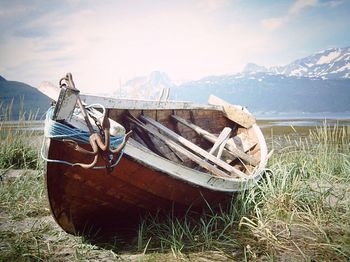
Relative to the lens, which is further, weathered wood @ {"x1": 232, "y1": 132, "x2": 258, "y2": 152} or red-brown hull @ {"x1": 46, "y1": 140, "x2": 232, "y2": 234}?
weathered wood @ {"x1": 232, "y1": 132, "x2": 258, "y2": 152}

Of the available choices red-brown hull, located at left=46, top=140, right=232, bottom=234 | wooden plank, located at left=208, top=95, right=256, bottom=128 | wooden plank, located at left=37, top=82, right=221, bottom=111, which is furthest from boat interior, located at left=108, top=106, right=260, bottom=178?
red-brown hull, located at left=46, top=140, right=232, bottom=234

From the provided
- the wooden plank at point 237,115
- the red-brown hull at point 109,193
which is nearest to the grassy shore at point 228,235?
the red-brown hull at point 109,193

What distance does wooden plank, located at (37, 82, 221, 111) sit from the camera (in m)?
2.51

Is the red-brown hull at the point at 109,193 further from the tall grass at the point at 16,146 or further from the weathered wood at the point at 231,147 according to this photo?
the tall grass at the point at 16,146

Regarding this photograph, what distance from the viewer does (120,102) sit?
10.4 feet

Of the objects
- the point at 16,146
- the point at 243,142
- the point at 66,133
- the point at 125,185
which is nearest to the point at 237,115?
the point at 243,142

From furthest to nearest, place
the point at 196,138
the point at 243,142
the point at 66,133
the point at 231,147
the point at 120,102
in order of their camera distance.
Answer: the point at 243,142 → the point at 196,138 → the point at 231,147 → the point at 120,102 → the point at 66,133

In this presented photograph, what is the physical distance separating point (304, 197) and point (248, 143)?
2.18 meters

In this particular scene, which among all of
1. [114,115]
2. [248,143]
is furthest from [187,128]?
[114,115]

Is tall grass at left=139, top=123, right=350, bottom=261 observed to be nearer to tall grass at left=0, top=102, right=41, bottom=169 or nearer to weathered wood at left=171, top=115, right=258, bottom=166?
weathered wood at left=171, top=115, right=258, bottom=166

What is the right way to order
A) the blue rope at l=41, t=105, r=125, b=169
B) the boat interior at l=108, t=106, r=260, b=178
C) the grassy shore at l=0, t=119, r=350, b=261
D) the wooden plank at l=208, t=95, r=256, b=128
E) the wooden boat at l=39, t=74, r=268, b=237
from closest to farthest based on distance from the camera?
1. the blue rope at l=41, t=105, r=125, b=169
2. the wooden boat at l=39, t=74, r=268, b=237
3. the grassy shore at l=0, t=119, r=350, b=261
4. the boat interior at l=108, t=106, r=260, b=178
5. the wooden plank at l=208, t=95, r=256, b=128

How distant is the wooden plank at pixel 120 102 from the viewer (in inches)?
98.9

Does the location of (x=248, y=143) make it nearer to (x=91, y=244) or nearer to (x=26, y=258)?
(x=91, y=244)

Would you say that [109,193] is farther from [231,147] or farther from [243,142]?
[243,142]
